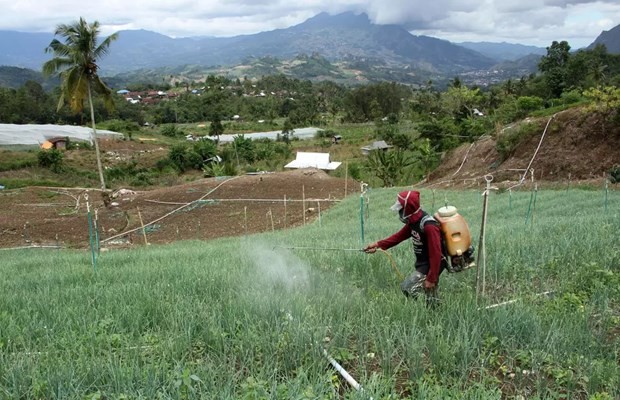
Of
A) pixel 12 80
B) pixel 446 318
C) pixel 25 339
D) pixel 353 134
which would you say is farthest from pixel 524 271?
pixel 12 80

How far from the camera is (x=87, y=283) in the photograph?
5848 millimetres

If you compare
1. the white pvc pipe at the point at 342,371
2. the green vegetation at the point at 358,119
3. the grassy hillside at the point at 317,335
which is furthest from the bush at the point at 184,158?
the white pvc pipe at the point at 342,371

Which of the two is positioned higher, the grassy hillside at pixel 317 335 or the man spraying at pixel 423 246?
the man spraying at pixel 423 246

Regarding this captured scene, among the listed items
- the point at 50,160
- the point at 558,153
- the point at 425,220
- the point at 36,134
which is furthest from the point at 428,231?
the point at 36,134

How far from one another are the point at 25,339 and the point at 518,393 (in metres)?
3.62

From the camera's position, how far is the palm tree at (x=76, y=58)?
18.7 metres

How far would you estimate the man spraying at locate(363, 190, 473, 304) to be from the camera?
4.16m

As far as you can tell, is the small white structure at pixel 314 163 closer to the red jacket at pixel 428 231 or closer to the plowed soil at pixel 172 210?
the plowed soil at pixel 172 210

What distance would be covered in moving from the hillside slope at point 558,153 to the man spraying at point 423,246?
1775 cm

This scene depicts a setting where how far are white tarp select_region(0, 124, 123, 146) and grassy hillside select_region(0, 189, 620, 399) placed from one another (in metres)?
42.4

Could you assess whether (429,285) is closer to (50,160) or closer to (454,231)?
(454,231)

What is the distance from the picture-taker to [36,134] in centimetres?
4403

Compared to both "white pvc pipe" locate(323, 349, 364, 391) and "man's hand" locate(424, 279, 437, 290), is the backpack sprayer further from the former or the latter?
"white pvc pipe" locate(323, 349, 364, 391)

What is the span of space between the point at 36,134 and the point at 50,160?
13056 mm
